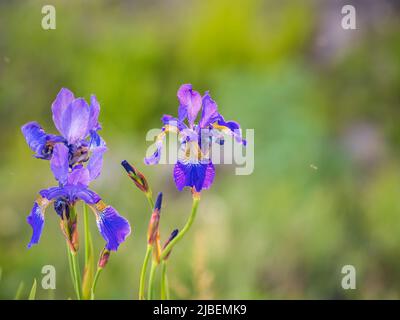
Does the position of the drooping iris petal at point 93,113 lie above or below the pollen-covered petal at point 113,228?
above

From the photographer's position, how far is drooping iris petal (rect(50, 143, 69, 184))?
3.64 feet

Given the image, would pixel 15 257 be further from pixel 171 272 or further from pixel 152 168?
pixel 152 168

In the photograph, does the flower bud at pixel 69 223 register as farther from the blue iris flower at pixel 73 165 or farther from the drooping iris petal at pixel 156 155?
the drooping iris petal at pixel 156 155

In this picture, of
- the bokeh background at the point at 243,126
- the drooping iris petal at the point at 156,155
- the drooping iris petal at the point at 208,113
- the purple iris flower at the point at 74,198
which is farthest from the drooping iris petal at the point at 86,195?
the bokeh background at the point at 243,126

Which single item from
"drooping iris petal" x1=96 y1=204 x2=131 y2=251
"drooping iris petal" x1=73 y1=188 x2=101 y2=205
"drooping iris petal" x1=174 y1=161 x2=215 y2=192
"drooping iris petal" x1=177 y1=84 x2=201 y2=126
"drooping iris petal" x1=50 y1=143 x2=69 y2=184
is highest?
"drooping iris petal" x1=177 y1=84 x2=201 y2=126

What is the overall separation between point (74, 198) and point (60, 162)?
0.06 metres

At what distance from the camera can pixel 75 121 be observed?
1.17 m

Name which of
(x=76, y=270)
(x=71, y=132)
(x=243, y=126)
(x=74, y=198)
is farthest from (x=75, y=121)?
(x=243, y=126)

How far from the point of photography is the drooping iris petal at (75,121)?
1160mm

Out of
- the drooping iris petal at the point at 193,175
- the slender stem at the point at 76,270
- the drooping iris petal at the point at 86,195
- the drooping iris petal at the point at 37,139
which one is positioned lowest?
the slender stem at the point at 76,270

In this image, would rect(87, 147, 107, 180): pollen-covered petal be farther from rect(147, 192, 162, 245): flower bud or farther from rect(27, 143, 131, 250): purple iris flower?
rect(147, 192, 162, 245): flower bud

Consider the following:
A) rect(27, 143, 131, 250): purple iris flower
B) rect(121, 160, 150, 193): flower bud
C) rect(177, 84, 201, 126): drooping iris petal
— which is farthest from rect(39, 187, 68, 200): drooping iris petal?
rect(177, 84, 201, 126): drooping iris petal

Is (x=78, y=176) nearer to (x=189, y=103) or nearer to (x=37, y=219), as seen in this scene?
(x=37, y=219)

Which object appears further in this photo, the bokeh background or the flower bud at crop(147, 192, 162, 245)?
the bokeh background
